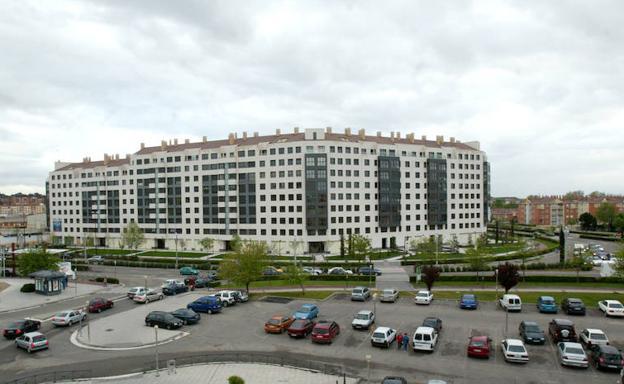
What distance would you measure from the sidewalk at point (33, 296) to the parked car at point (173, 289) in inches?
280

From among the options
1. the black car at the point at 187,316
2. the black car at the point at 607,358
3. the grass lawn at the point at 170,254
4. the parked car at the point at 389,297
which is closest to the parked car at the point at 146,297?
the black car at the point at 187,316

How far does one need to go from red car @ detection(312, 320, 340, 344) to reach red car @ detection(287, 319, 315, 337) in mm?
1007

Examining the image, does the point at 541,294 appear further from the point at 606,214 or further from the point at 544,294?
the point at 606,214

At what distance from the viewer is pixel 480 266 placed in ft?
182

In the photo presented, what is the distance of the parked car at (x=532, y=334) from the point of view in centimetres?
3000

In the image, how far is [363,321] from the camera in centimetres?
3412

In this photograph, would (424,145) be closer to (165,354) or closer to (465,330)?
(465,330)

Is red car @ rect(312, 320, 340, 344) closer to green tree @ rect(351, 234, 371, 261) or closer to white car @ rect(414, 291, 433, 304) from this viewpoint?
white car @ rect(414, 291, 433, 304)

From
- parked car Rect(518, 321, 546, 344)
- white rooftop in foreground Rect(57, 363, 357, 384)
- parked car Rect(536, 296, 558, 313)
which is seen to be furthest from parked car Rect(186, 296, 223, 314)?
parked car Rect(536, 296, 558, 313)

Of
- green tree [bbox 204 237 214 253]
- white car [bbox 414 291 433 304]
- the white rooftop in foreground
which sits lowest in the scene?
the white rooftop in foreground

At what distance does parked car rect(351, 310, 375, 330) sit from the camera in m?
33.8

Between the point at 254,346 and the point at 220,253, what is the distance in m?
63.8

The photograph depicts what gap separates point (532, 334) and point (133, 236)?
85.7m

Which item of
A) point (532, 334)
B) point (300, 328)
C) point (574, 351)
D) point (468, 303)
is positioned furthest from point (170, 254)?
point (574, 351)
